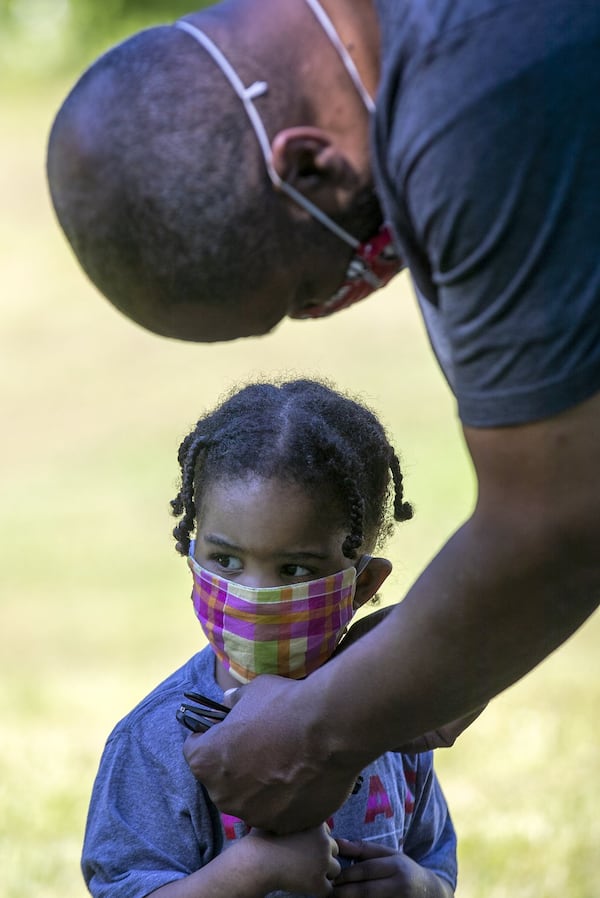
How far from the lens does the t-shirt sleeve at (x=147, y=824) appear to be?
2.80 meters

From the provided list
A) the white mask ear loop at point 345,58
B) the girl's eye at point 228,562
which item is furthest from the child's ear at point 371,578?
the white mask ear loop at point 345,58

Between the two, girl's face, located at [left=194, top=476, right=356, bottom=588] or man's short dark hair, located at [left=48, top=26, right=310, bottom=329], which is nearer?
man's short dark hair, located at [left=48, top=26, right=310, bottom=329]

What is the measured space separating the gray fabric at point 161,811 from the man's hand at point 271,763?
0.61 feet

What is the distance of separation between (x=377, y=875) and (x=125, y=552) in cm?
788

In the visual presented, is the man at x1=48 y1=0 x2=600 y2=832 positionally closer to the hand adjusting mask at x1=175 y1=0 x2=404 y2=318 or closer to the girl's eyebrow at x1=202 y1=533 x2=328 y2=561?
the hand adjusting mask at x1=175 y1=0 x2=404 y2=318

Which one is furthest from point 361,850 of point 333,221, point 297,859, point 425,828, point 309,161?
point 309,161

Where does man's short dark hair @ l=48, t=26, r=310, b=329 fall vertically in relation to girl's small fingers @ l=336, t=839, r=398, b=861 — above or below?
above

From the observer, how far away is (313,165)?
2.20 metres

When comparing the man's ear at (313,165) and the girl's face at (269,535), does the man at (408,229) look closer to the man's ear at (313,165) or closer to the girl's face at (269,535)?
the man's ear at (313,165)

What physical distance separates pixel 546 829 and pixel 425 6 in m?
4.44

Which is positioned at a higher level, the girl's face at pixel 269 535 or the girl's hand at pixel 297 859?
the girl's face at pixel 269 535

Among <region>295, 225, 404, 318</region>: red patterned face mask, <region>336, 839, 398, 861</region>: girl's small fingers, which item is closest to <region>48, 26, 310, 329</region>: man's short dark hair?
<region>295, 225, 404, 318</region>: red patterned face mask

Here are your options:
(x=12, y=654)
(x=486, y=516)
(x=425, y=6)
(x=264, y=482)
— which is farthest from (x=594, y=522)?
(x=12, y=654)

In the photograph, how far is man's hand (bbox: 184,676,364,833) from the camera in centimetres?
245
